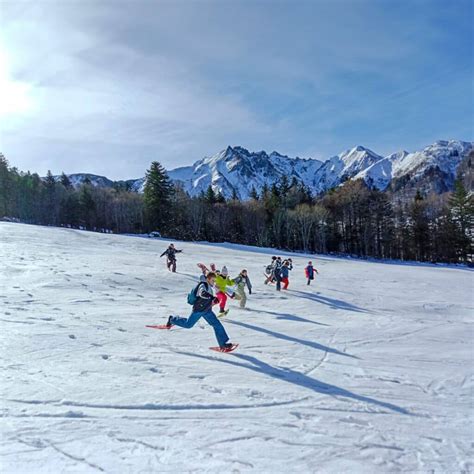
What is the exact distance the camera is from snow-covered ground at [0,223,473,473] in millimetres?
3793

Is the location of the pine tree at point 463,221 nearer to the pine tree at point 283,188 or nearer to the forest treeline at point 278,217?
the forest treeline at point 278,217

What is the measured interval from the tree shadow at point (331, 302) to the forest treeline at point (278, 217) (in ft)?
134

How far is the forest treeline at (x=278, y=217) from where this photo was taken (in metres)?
54.0

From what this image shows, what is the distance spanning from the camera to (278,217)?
5944 cm

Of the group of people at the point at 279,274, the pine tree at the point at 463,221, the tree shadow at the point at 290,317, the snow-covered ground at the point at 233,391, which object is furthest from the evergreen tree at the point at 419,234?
the tree shadow at the point at 290,317

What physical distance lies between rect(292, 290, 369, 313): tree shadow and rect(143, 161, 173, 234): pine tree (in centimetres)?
4020

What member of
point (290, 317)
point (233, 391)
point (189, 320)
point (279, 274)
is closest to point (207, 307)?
point (189, 320)

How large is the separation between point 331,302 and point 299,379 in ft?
29.4

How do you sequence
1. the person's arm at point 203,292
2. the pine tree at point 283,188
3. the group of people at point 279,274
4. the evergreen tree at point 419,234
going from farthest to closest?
the pine tree at point 283,188
the evergreen tree at point 419,234
the group of people at point 279,274
the person's arm at point 203,292

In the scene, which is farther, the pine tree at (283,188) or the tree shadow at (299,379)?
the pine tree at (283,188)

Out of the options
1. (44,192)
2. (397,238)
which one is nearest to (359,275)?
(397,238)

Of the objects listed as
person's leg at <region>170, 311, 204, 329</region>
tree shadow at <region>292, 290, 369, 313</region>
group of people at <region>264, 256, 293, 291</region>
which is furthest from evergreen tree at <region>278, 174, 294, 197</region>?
person's leg at <region>170, 311, 204, 329</region>

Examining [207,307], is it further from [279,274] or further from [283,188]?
[283,188]

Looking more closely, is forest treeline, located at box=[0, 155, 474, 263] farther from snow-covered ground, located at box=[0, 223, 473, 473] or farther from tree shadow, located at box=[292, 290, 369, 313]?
snow-covered ground, located at box=[0, 223, 473, 473]
